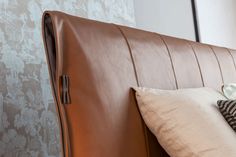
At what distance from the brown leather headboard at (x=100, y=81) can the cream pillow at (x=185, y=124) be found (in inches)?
2.0

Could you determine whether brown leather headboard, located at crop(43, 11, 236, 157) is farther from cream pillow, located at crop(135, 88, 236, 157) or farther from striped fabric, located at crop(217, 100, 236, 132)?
striped fabric, located at crop(217, 100, 236, 132)

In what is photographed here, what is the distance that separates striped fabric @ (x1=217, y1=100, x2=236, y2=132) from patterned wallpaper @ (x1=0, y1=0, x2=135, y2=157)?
0.62 m

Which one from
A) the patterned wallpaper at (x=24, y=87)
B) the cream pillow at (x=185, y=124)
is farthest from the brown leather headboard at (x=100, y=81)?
the patterned wallpaper at (x=24, y=87)

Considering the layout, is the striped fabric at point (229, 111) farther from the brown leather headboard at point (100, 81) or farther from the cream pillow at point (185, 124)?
the brown leather headboard at point (100, 81)

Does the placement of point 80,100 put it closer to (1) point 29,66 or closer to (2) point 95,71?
(2) point 95,71

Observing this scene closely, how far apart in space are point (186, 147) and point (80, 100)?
30 cm

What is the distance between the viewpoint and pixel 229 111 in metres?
0.93

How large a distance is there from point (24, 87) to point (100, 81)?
406 millimetres

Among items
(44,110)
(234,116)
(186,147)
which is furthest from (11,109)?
(234,116)

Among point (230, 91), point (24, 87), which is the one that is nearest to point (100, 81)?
point (24, 87)

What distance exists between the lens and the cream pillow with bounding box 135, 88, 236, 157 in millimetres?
780

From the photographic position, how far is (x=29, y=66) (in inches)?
43.9

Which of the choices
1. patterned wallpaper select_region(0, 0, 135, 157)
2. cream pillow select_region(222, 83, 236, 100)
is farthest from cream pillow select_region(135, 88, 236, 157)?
patterned wallpaper select_region(0, 0, 135, 157)

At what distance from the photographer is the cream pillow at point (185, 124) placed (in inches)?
30.7
